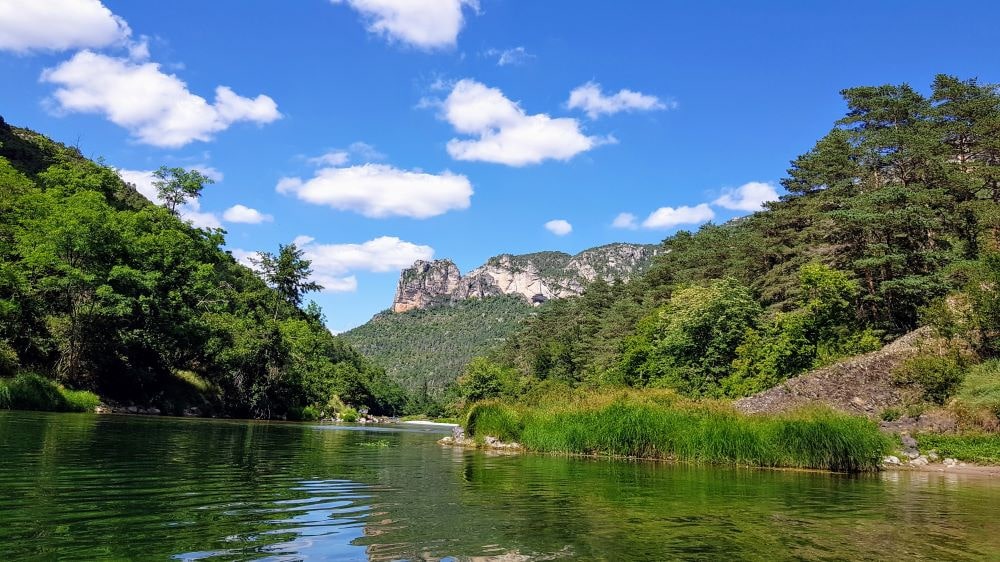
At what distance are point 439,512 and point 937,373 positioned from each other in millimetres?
34588

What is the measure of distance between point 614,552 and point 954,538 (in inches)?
229

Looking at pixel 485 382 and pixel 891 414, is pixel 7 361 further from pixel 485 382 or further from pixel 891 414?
pixel 891 414

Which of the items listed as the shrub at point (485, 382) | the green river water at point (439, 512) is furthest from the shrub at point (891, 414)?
the shrub at point (485, 382)

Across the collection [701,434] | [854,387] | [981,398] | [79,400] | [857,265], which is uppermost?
[857,265]

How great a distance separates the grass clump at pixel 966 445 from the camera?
2486 cm

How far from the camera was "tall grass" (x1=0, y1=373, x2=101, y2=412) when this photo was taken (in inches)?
1379

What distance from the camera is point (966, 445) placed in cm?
2597

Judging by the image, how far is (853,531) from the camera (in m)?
9.72

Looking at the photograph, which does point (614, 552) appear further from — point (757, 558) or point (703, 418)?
point (703, 418)

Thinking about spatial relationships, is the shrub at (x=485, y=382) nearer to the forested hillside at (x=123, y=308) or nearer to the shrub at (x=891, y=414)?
the forested hillside at (x=123, y=308)

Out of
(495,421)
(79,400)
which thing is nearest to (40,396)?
(79,400)

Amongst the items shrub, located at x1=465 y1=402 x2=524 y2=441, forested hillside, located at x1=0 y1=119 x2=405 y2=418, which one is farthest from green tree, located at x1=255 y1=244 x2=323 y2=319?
shrub, located at x1=465 y1=402 x2=524 y2=441

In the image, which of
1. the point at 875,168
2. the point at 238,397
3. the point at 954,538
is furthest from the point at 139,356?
the point at 875,168

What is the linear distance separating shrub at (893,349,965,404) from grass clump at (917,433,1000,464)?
7.38 meters
